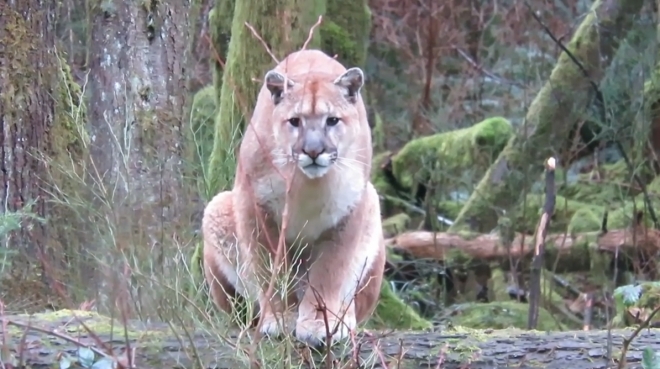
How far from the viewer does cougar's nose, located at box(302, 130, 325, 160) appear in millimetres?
4949

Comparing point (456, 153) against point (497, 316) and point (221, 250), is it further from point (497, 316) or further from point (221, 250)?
point (221, 250)

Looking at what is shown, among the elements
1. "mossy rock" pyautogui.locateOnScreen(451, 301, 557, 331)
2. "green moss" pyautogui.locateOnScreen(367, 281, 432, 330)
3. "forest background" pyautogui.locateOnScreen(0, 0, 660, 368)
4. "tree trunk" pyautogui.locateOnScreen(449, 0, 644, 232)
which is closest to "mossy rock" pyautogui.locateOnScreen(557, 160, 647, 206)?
"forest background" pyautogui.locateOnScreen(0, 0, 660, 368)

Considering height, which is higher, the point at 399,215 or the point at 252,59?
the point at 252,59

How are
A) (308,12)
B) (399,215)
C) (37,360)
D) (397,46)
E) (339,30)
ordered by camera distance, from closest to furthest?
(37,360)
(308,12)
(339,30)
(399,215)
(397,46)

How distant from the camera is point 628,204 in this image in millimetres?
9578

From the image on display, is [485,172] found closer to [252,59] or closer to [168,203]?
[252,59]

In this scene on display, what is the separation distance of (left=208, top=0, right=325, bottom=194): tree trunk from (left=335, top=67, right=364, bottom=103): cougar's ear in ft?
5.67

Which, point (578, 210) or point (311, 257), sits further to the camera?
point (578, 210)

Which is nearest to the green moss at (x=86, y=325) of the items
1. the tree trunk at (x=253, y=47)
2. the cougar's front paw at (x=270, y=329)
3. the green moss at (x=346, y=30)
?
the cougar's front paw at (x=270, y=329)

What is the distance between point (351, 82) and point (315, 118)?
34 cm

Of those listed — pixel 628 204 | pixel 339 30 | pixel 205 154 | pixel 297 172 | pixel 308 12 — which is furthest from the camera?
pixel 628 204

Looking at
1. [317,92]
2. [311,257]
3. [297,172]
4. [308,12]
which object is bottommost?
[311,257]

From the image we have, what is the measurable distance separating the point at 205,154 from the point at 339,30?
1569mm

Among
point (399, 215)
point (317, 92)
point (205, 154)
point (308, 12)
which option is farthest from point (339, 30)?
point (399, 215)
